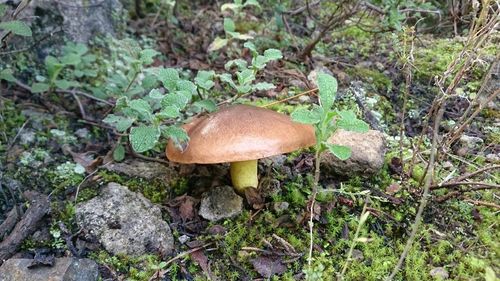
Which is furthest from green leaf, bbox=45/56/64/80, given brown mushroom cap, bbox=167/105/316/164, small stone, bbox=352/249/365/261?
small stone, bbox=352/249/365/261

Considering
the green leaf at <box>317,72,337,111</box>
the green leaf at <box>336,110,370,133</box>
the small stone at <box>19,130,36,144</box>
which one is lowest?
the small stone at <box>19,130,36,144</box>

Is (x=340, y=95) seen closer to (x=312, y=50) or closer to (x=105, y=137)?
(x=312, y=50)

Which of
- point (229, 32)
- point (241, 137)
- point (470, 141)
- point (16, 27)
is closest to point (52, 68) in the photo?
point (16, 27)

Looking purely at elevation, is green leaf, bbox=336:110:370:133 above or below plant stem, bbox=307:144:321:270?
above

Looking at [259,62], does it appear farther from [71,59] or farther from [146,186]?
[71,59]

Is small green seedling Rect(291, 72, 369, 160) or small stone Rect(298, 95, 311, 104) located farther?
small stone Rect(298, 95, 311, 104)

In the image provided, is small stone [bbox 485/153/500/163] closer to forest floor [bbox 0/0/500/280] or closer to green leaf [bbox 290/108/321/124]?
forest floor [bbox 0/0/500/280]

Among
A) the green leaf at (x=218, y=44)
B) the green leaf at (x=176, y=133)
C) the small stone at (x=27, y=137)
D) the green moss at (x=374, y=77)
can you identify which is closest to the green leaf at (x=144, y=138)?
the green leaf at (x=176, y=133)
